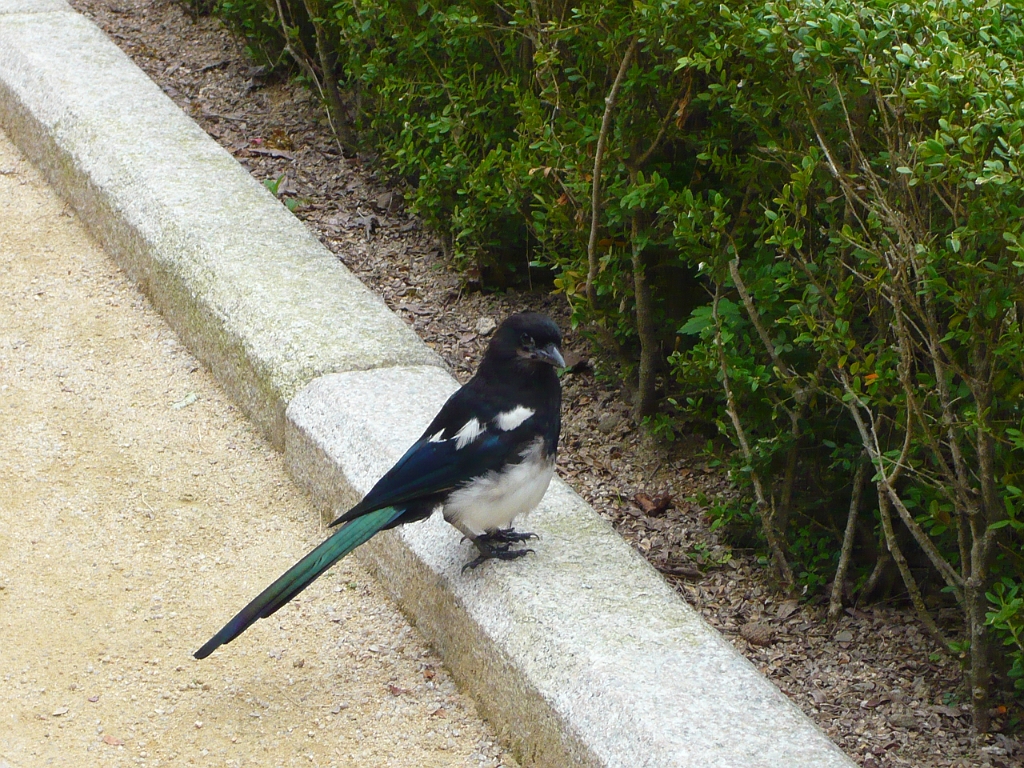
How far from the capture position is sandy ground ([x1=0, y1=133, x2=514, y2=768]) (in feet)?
10.9

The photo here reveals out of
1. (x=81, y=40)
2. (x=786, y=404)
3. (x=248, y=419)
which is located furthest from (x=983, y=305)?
(x=81, y=40)

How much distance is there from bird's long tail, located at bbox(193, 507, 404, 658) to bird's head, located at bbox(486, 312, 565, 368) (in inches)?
24.4

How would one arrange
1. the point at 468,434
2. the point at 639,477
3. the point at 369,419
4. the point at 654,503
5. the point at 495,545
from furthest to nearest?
the point at 639,477
the point at 654,503
the point at 369,419
the point at 495,545
the point at 468,434

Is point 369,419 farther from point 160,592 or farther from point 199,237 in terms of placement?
point 199,237

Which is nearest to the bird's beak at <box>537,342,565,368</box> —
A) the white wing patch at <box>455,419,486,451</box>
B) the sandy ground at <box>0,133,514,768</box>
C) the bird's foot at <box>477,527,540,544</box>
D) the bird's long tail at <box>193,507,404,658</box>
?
the white wing patch at <box>455,419,486,451</box>

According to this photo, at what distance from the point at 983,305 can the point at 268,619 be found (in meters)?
2.15

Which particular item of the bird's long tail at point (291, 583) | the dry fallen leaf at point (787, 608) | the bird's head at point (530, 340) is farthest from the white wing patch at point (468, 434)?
the dry fallen leaf at point (787, 608)

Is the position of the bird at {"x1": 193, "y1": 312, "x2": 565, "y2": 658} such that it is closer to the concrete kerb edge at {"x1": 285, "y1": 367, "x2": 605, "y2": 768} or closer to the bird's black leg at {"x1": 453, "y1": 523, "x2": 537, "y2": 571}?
the bird's black leg at {"x1": 453, "y1": 523, "x2": 537, "y2": 571}

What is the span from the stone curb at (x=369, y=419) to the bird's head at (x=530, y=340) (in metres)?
0.55

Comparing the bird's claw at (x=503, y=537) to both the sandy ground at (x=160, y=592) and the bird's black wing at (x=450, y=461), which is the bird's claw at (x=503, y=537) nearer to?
the bird's black wing at (x=450, y=461)

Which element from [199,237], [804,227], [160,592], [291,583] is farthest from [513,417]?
[199,237]

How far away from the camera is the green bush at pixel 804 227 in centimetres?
300

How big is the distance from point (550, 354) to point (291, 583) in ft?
3.00

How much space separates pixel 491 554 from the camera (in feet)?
11.6
